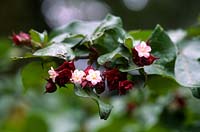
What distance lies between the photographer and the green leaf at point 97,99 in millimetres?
786

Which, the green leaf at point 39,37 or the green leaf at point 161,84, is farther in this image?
the green leaf at point 161,84

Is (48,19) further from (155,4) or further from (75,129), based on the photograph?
(75,129)

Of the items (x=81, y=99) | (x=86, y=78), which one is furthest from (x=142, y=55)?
(x=81, y=99)

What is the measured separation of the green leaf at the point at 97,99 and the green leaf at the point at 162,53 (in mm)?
121

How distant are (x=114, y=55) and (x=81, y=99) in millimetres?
1334

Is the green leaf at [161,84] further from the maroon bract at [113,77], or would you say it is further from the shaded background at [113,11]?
the shaded background at [113,11]

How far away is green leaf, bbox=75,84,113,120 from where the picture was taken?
786mm

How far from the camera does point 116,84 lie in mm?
854

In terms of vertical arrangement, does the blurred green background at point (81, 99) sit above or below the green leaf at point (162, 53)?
below

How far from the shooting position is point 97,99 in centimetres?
81

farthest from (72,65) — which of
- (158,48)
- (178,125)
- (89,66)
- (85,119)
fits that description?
(85,119)

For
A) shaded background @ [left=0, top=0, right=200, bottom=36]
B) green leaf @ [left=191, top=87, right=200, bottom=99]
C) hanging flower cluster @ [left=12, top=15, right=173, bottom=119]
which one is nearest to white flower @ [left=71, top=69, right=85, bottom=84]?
hanging flower cluster @ [left=12, top=15, right=173, bottom=119]

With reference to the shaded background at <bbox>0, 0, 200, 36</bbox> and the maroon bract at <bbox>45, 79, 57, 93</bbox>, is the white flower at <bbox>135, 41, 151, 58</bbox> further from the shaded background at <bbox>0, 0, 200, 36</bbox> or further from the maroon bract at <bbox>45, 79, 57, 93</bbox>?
the shaded background at <bbox>0, 0, 200, 36</bbox>

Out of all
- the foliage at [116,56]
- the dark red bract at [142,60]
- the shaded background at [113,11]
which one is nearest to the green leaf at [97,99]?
the foliage at [116,56]
